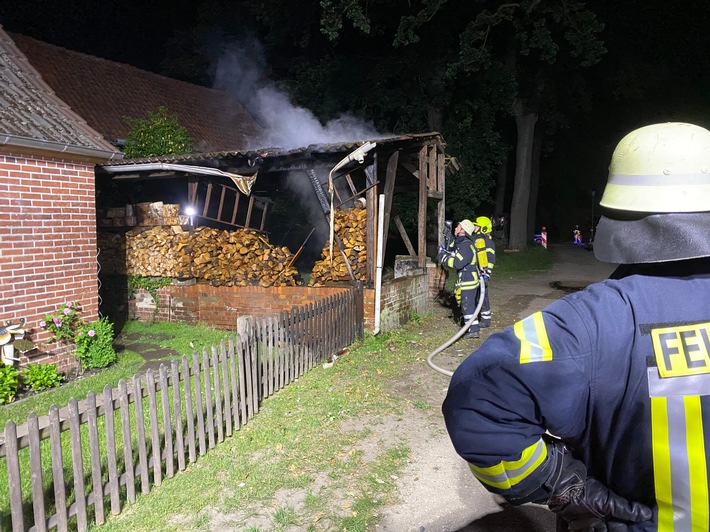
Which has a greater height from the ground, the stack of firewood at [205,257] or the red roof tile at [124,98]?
the red roof tile at [124,98]

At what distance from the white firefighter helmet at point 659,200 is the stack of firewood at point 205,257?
26.0 ft

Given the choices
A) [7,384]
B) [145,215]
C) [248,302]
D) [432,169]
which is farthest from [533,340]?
[145,215]

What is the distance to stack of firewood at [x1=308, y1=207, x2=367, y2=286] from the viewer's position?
8.53 m

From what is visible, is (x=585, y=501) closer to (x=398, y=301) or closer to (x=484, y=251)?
(x=398, y=301)

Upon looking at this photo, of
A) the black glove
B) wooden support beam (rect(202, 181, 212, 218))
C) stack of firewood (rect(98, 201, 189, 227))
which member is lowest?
the black glove

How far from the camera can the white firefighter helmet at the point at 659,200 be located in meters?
1.20

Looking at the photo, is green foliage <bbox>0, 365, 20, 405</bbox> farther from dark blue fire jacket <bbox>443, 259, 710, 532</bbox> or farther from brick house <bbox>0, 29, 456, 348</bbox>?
dark blue fire jacket <bbox>443, 259, 710, 532</bbox>

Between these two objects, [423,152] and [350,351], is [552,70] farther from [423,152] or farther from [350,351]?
[350,351]

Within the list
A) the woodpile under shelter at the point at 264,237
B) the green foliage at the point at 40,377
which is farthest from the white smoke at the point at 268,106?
the green foliage at the point at 40,377

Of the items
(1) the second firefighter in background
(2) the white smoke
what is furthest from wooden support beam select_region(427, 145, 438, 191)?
(2) the white smoke

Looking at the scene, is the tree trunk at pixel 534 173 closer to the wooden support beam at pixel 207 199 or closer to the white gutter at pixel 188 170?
the wooden support beam at pixel 207 199

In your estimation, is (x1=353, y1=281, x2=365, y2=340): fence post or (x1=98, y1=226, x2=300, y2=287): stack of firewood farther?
(x1=98, y1=226, x2=300, y2=287): stack of firewood

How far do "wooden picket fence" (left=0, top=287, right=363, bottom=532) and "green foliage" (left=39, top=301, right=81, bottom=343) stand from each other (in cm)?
148

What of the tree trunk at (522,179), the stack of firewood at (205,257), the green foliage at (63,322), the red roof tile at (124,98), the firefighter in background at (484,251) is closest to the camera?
the green foliage at (63,322)
